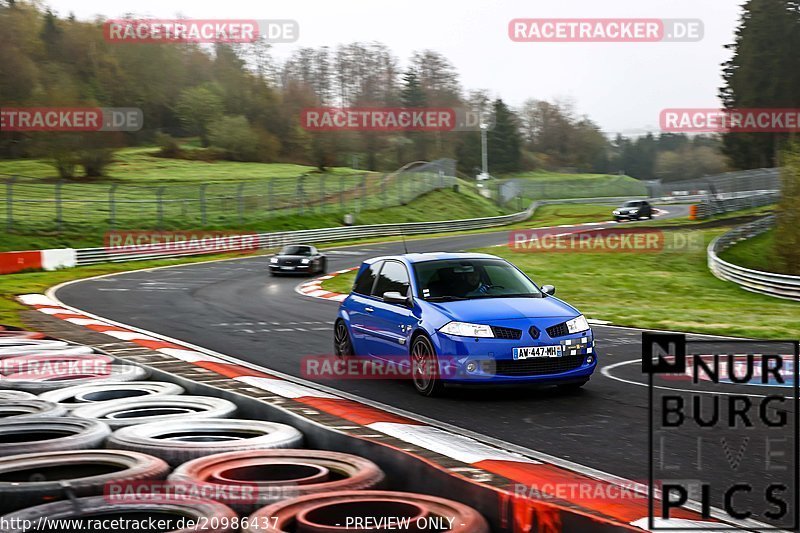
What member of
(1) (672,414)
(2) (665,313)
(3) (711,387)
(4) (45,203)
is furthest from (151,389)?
(4) (45,203)

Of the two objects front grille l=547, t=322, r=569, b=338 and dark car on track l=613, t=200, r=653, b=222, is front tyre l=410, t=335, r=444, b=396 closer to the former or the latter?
front grille l=547, t=322, r=569, b=338

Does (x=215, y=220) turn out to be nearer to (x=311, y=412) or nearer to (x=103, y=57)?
(x=311, y=412)

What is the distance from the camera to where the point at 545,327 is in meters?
9.35

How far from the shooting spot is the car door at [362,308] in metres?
11.1

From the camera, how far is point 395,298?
10219mm

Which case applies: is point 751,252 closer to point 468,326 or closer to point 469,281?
point 469,281

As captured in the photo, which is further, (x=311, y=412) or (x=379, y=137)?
(x=379, y=137)

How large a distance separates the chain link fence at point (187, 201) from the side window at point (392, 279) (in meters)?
33.4

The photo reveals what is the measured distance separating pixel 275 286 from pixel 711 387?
20426 mm

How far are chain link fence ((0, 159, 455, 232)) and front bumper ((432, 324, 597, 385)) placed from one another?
3541 cm

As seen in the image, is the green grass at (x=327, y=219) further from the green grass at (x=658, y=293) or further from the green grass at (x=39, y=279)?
the green grass at (x=658, y=293)

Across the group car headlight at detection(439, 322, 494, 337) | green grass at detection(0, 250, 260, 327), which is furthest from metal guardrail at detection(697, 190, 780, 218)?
car headlight at detection(439, 322, 494, 337)

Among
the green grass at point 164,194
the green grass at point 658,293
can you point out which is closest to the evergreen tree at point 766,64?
the green grass at point 164,194

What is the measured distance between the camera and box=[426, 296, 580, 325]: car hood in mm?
9438
